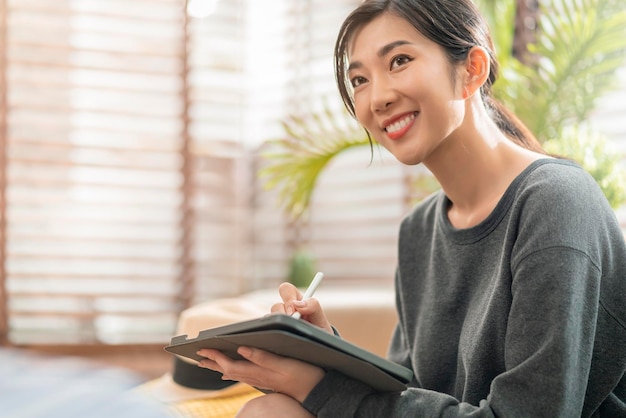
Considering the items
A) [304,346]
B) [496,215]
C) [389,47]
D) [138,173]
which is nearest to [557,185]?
[496,215]

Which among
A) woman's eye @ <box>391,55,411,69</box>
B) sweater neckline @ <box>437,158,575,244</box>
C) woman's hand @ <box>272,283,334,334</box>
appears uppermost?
woman's eye @ <box>391,55,411,69</box>

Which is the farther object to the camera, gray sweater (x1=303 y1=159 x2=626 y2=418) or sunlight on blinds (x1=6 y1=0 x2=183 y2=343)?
sunlight on blinds (x1=6 y1=0 x2=183 y2=343)

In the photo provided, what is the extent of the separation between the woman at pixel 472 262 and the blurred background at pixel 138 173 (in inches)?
110

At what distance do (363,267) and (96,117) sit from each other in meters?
1.90

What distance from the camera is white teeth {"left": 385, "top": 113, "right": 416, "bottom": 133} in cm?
135

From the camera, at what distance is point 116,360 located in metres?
4.46

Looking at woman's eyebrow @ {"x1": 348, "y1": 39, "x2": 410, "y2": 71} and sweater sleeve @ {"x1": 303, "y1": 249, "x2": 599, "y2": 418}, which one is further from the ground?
woman's eyebrow @ {"x1": 348, "y1": 39, "x2": 410, "y2": 71}

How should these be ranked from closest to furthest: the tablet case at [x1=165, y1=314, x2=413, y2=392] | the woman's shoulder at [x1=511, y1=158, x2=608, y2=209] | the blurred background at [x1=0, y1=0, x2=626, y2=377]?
1. the tablet case at [x1=165, y1=314, x2=413, y2=392]
2. the woman's shoulder at [x1=511, y1=158, x2=608, y2=209]
3. the blurred background at [x1=0, y1=0, x2=626, y2=377]

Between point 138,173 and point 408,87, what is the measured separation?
3.50m

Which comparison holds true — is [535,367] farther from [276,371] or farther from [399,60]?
[399,60]

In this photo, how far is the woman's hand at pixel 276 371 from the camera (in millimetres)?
1137

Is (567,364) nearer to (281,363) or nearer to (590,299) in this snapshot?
(590,299)

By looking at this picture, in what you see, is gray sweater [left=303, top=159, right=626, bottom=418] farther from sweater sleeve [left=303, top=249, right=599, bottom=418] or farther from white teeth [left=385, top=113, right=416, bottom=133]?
white teeth [left=385, top=113, right=416, bottom=133]

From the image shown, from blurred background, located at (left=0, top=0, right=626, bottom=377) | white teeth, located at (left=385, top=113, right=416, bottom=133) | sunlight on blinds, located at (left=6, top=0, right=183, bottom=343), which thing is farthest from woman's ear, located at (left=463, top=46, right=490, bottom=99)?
sunlight on blinds, located at (left=6, top=0, right=183, bottom=343)
